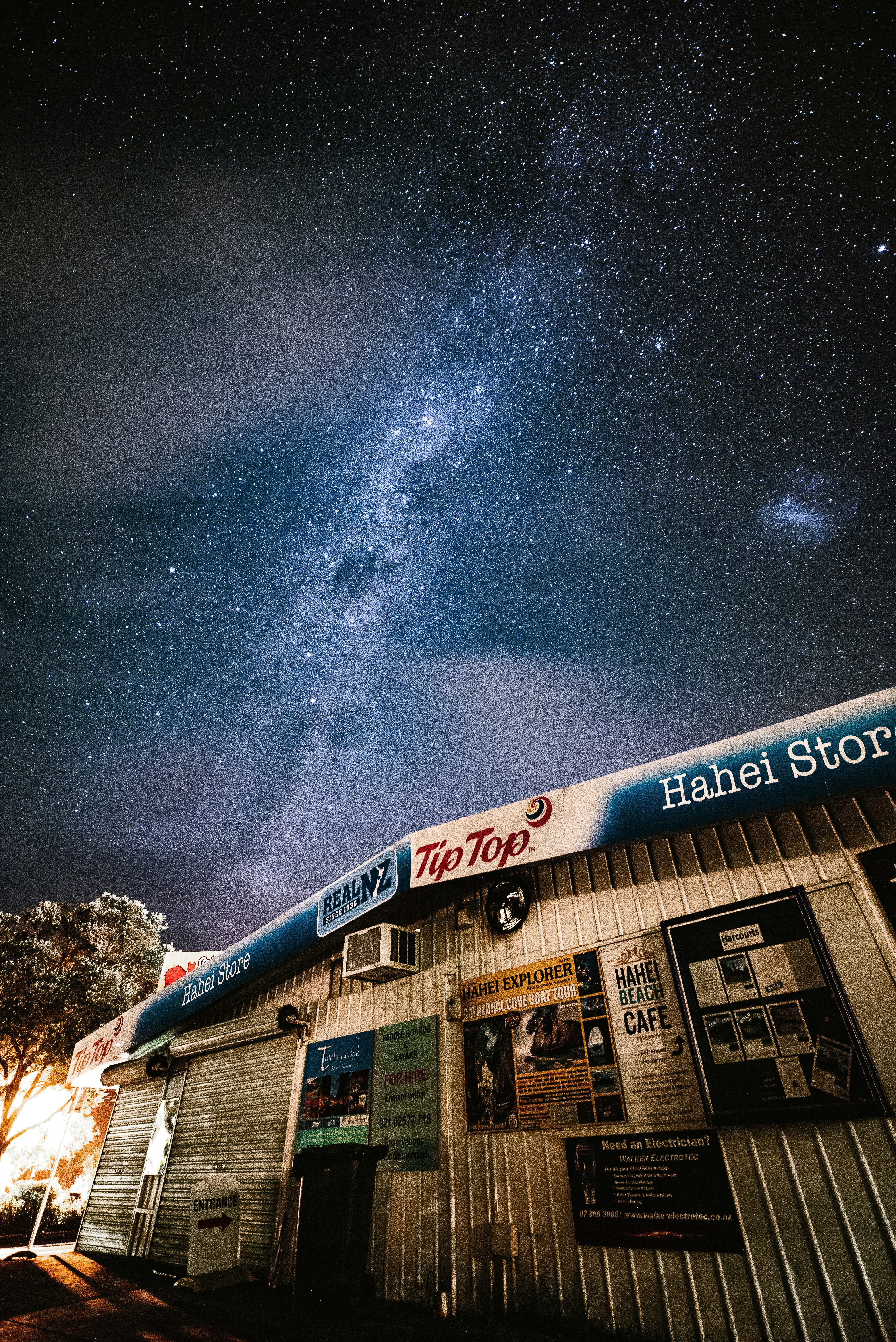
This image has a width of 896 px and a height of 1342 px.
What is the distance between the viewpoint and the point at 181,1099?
10414 mm

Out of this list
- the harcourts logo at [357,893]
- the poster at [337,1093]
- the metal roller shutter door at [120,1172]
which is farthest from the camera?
the metal roller shutter door at [120,1172]

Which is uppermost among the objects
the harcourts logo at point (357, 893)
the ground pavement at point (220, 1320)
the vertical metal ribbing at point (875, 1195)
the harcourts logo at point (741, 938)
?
the harcourts logo at point (357, 893)

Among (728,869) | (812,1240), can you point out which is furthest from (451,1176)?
(728,869)

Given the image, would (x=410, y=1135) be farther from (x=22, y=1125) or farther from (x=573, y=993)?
(x=22, y=1125)

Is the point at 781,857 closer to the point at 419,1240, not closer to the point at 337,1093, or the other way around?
the point at 419,1240

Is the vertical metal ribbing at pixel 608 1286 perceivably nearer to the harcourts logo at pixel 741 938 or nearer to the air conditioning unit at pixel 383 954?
the harcourts logo at pixel 741 938

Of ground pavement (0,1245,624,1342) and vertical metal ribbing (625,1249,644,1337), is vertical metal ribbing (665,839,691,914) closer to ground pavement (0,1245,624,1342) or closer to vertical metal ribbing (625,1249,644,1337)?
vertical metal ribbing (625,1249,644,1337)

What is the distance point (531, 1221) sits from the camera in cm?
505

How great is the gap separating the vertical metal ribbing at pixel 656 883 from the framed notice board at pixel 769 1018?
0.29m

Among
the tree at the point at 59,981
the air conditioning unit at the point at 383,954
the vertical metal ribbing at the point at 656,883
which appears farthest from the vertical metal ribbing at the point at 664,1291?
the tree at the point at 59,981

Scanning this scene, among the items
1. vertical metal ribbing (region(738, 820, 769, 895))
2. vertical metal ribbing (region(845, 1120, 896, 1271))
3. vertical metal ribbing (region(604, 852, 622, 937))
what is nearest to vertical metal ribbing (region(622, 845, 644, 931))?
vertical metal ribbing (region(604, 852, 622, 937))

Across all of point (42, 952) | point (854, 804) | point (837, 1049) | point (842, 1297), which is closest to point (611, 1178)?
point (842, 1297)

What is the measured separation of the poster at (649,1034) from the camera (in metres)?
4.58

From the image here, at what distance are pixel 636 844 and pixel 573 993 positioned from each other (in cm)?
145
